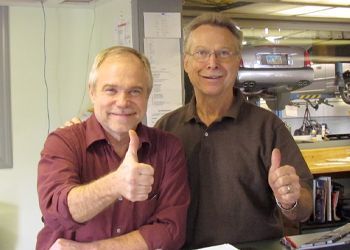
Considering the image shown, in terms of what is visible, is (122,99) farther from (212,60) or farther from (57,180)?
(212,60)

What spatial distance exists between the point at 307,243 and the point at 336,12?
3387 millimetres

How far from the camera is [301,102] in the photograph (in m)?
5.88

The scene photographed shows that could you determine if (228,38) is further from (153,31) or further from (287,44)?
(287,44)

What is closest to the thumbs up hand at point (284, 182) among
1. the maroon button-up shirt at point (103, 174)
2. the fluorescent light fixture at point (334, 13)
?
the maroon button-up shirt at point (103, 174)

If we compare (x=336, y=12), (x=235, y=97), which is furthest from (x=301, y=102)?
(x=235, y=97)

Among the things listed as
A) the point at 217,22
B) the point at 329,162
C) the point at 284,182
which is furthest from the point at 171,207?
Result: the point at 329,162

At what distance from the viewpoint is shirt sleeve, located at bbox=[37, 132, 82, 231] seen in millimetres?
1383

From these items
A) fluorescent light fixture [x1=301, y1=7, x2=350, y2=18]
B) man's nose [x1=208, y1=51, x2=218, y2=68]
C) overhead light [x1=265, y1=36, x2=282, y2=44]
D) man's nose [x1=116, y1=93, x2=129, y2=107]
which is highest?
fluorescent light fixture [x1=301, y1=7, x2=350, y2=18]

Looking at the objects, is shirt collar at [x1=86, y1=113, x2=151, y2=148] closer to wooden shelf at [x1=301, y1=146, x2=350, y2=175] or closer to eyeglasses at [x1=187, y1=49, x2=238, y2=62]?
eyeglasses at [x1=187, y1=49, x2=238, y2=62]

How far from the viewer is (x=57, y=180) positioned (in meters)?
1.43

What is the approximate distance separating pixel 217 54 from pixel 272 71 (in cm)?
254

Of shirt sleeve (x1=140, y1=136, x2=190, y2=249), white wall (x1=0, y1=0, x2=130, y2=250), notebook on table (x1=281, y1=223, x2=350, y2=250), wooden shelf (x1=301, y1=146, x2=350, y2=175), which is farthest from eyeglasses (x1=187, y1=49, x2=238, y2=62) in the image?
wooden shelf (x1=301, y1=146, x2=350, y2=175)

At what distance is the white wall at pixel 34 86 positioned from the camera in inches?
146

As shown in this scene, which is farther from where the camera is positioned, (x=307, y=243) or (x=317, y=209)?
(x=317, y=209)
